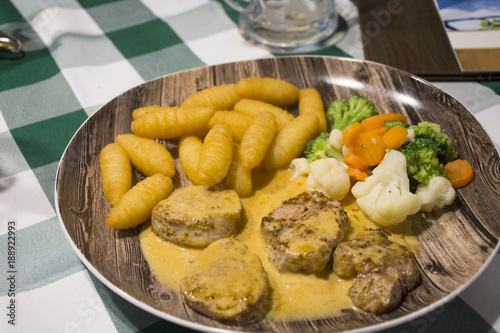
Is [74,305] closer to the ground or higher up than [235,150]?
closer to the ground

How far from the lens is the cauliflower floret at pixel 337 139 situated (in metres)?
2.96

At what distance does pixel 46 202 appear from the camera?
9.95ft

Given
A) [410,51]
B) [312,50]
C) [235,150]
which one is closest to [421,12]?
[410,51]

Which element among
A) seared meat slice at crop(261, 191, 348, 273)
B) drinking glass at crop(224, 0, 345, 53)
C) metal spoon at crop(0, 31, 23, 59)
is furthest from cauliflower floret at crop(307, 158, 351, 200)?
metal spoon at crop(0, 31, 23, 59)

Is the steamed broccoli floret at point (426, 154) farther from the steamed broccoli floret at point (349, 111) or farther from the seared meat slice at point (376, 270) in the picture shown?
the seared meat slice at point (376, 270)

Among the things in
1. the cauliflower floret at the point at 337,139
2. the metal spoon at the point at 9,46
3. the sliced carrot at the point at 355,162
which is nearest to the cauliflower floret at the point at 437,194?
the sliced carrot at the point at 355,162

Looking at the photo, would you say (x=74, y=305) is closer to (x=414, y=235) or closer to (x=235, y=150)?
(x=235, y=150)

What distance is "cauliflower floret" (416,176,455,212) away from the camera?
258cm

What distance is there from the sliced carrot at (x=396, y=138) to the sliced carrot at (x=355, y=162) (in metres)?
0.17

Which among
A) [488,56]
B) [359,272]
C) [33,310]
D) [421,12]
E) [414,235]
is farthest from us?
[421,12]

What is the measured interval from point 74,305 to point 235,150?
1.30m

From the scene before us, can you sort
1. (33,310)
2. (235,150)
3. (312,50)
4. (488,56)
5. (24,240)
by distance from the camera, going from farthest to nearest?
1. (312,50)
2. (488,56)
3. (235,150)
4. (24,240)
5. (33,310)

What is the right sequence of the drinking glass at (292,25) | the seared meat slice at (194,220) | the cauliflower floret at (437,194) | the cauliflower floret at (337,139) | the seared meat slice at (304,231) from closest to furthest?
the seared meat slice at (304,231) < the seared meat slice at (194,220) < the cauliflower floret at (437,194) < the cauliflower floret at (337,139) < the drinking glass at (292,25)

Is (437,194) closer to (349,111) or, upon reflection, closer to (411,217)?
(411,217)
